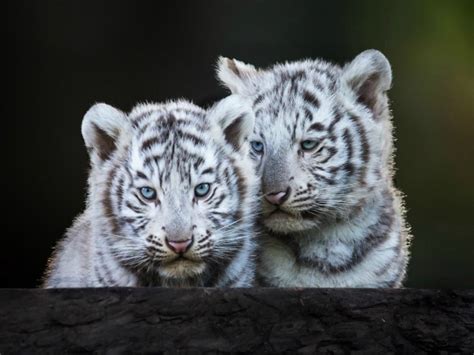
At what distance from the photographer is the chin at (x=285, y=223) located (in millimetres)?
2066

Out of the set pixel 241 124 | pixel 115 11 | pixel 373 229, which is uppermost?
pixel 115 11

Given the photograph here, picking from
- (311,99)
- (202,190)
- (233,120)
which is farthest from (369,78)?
(202,190)

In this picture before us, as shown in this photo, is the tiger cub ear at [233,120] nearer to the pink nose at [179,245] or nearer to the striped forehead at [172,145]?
the striped forehead at [172,145]

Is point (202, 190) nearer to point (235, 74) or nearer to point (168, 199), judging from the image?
point (168, 199)

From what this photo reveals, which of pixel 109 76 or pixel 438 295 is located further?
pixel 109 76

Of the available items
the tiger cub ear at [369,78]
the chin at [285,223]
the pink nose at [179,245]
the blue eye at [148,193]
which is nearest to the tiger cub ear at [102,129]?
the blue eye at [148,193]

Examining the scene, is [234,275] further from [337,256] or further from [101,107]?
[101,107]

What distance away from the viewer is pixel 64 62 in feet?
7.15

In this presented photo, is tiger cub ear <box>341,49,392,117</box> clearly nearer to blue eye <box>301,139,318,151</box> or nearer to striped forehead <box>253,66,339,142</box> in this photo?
striped forehead <box>253,66,339,142</box>

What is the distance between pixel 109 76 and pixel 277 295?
80cm

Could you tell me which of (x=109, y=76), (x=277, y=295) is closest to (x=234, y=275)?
(x=277, y=295)

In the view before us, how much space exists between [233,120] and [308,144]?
0.23 meters

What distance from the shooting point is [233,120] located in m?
2.02

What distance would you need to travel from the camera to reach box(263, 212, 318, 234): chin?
207cm
